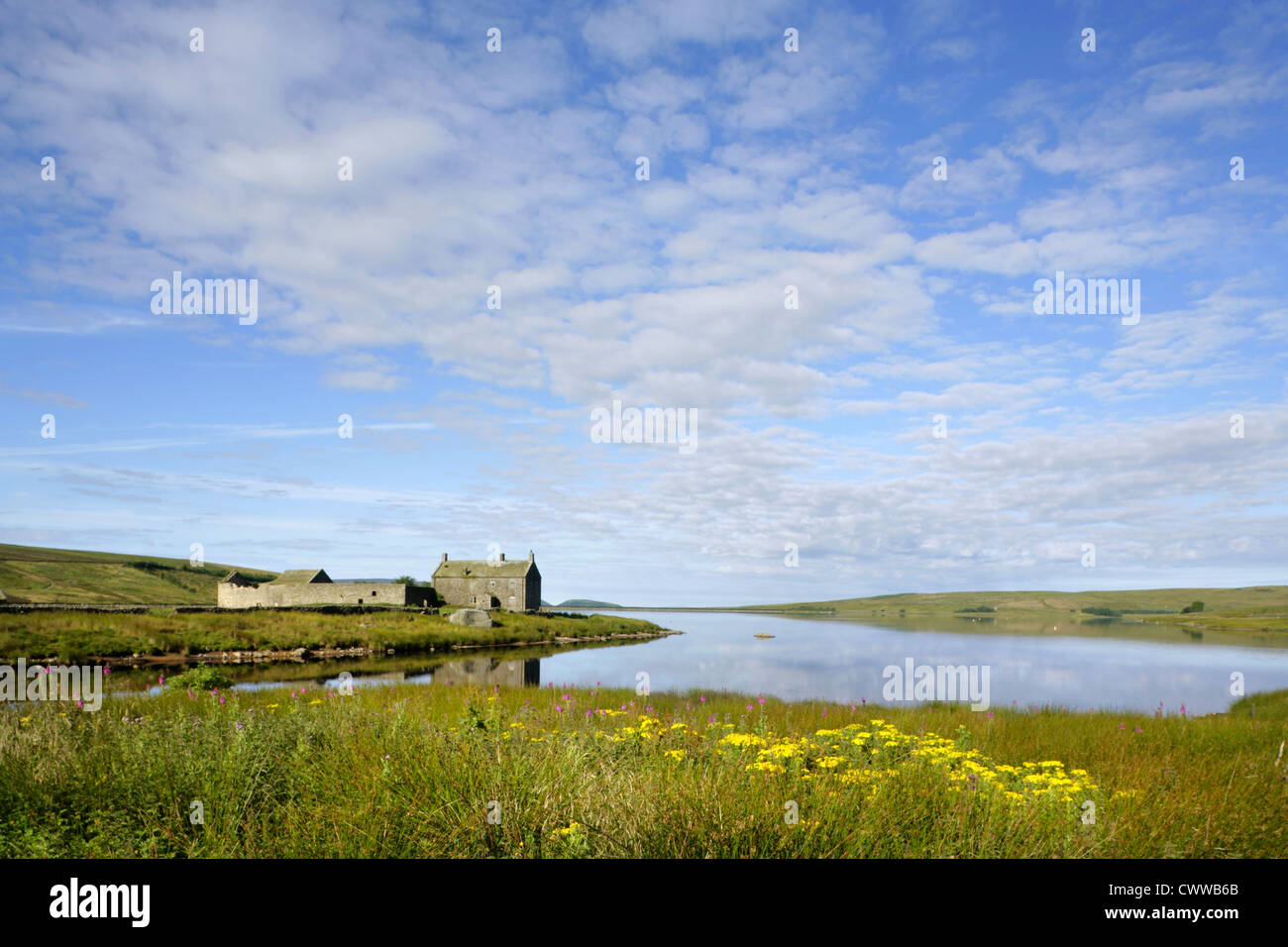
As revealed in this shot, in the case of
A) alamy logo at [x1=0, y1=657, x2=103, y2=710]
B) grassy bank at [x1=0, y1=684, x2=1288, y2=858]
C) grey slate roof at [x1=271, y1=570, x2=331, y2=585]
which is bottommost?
grey slate roof at [x1=271, y1=570, x2=331, y2=585]

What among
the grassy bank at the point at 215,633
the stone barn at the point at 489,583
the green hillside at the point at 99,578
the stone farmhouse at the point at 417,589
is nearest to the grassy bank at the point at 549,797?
the grassy bank at the point at 215,633

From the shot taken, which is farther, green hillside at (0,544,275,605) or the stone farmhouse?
green hillside at (0,544,275,605)

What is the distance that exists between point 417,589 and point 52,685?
6211cm

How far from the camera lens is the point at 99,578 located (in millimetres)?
107312

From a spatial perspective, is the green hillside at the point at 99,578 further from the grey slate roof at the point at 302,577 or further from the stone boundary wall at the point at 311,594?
the grey slate roof at the point at 302,577

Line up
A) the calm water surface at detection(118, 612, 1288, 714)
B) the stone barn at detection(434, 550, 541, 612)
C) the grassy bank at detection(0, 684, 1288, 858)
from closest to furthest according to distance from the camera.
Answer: the grassy bank at detection(0, 684, 1288, 858)
the calm water surface at detection(118, 612, 1288, 714)
the stone barn at detection(434, 550, 541, 612)

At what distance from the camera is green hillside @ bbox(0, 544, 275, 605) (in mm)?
88438

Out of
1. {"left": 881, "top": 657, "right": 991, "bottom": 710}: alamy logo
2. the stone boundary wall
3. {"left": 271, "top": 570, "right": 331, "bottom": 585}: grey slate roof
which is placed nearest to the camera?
{"left": 881, "top": 657, "right": 991, "bottom": 710}: alamy logo

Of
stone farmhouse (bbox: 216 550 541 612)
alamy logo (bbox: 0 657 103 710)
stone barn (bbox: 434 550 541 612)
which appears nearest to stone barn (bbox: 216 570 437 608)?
stone farmhouse (bbox: 216 550 541 612)
